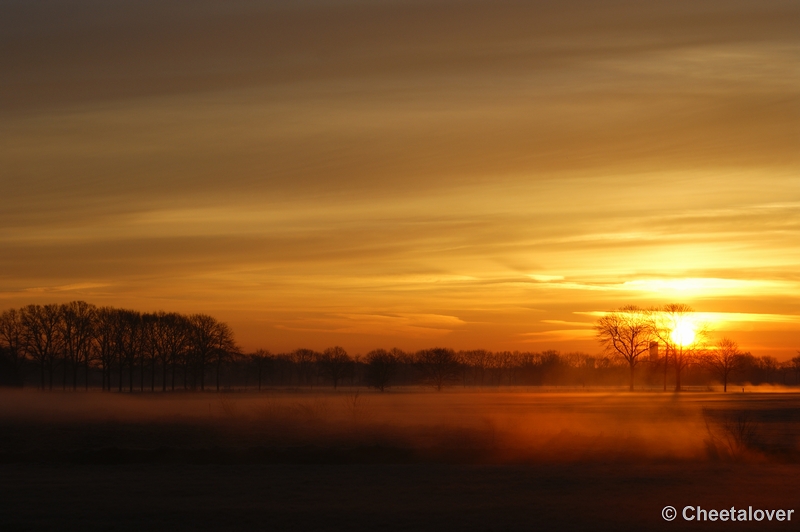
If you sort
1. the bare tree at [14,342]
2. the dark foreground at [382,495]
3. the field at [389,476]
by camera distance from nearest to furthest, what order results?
the dark foreground at [382,495], the field at [389,476], the bare tree at [14,342]

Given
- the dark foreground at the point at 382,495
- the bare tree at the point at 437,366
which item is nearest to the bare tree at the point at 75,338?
the bare tree at the point at 437,366

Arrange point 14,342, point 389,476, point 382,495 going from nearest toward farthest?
point 382,495 → point 389,476 → point 14,342

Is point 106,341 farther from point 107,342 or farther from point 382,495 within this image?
point 382,495

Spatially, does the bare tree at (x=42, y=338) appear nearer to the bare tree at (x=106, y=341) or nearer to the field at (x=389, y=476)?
the bare tree at (x=106, y=341)

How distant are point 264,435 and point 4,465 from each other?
45.6ft

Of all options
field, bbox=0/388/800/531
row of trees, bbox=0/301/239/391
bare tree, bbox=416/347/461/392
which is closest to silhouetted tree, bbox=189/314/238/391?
row of trees, bbox=0/301/239/391

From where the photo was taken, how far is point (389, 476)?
26.6 metres

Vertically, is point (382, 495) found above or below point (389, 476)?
above

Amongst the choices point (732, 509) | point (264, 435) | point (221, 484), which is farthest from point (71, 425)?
point (732, 509)

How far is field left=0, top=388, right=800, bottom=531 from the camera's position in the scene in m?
19.6

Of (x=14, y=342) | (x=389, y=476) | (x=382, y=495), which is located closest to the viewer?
(x=382, y=495)

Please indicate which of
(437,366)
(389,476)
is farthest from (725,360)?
(389,476)

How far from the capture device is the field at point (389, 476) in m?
19.6

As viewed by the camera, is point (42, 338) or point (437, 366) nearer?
point (42, 338)
